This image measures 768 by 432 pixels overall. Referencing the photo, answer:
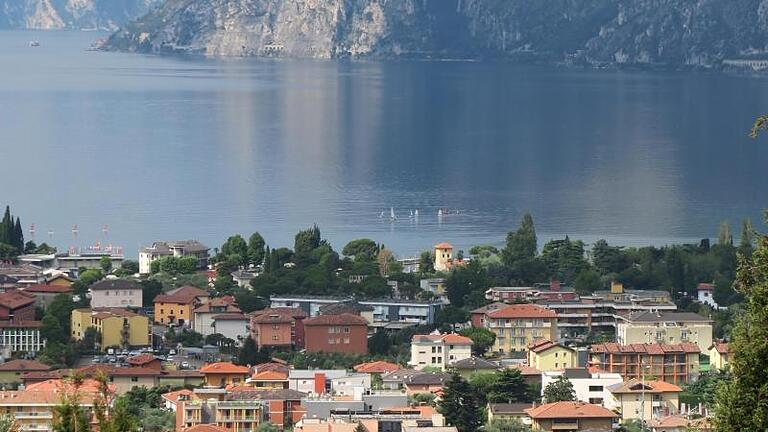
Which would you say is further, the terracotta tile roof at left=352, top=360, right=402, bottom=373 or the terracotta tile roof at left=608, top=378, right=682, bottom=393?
the terracotta tile roof at left=352, top=360, right=402, bottom=373

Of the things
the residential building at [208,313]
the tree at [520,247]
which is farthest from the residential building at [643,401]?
the tree at [520,247]

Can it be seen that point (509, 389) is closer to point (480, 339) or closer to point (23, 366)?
point (480, 339)

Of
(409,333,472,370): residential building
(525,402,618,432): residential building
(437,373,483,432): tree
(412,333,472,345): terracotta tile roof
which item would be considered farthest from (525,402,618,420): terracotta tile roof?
(412,333,472,345): terracotta tile roof

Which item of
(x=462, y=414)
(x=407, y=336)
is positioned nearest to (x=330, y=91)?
(x=407, y=336)

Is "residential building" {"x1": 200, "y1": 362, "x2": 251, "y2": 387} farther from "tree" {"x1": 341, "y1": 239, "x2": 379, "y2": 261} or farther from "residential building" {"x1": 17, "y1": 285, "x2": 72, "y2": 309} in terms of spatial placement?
"tree" {"x1": 341, "y1": 239, "x2": 379, "y2": 261}

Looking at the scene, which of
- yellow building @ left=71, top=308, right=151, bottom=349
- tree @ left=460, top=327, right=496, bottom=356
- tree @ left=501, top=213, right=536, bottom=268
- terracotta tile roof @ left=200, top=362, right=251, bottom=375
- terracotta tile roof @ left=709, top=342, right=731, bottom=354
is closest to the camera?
terracotta tile roof @ left=200, top=362, right=251, bottom=375
